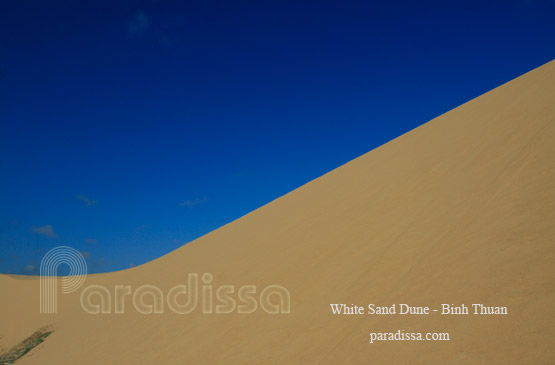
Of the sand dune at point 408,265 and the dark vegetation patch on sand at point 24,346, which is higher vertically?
the sand dune at point 408,265

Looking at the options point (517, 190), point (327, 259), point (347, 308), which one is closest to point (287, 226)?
point (327, 259)

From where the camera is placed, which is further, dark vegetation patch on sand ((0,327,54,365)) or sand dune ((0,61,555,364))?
dark vegetation patch on sand ((0,327,54,365))

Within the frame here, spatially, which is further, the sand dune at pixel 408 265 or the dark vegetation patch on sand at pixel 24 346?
the dark vegetation patch on sand at pixel 24 346

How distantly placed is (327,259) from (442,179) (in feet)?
8.83

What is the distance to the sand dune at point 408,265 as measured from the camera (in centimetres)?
271

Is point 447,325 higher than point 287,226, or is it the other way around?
point 287,226

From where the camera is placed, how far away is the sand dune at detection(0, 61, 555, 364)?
271 cm

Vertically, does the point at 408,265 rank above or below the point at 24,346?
above

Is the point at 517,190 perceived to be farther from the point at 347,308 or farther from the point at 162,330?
the point at 162,330

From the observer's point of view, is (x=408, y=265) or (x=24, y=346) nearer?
(x=408, y=265)

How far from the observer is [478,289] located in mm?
2959

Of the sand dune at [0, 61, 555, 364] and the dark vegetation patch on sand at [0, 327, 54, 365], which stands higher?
the sand dune at [0, 61, 555, 364]

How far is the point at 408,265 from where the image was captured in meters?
4.07

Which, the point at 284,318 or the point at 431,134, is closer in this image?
the point at 284,318
